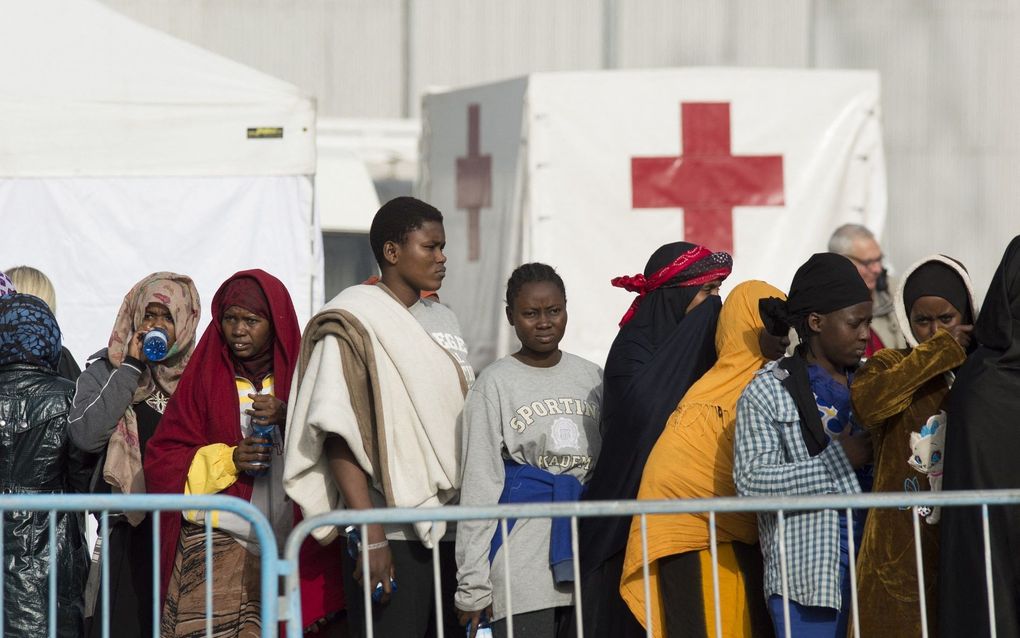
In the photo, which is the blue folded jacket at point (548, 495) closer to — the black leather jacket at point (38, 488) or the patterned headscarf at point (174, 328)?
the patterned headscarf at point (174, 328)

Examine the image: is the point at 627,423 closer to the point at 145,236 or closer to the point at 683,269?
the point at 683,269

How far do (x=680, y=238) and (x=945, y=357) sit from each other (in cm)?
353

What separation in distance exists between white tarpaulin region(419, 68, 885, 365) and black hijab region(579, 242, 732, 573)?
280cm

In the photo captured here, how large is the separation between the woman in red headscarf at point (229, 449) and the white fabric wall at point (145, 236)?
221cm

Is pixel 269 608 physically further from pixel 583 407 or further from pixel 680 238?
pixel 680 238

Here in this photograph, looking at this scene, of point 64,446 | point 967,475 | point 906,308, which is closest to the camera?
point 967,475

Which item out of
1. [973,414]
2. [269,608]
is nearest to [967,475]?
[973,414]

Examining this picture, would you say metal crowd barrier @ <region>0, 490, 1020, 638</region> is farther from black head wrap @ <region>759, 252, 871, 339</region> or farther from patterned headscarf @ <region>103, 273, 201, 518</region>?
patterned headscarf @ <region>103, 273, 201, 518</region>

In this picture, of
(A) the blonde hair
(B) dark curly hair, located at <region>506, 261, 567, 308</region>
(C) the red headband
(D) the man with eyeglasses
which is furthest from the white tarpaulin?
(B) dark curly hair, located at <region>506, 261, 567, 308</region>

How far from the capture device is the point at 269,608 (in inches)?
106

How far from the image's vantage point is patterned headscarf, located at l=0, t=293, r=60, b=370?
3588mm

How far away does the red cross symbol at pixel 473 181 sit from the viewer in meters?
6.92

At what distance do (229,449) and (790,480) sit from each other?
1412 millimetres

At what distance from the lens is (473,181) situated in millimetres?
7020
